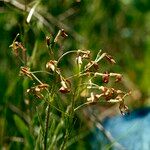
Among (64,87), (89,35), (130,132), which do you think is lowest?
(130,132)

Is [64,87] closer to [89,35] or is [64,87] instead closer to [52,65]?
[52,65]

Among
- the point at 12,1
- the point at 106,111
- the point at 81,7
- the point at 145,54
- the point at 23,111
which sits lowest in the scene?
the point at 106,111

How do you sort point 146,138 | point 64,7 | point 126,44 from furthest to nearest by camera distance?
point 126,44 < point 64,7 < point 146,138

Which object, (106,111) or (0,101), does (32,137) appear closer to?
(0,101)

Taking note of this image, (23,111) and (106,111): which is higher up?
(23,111)

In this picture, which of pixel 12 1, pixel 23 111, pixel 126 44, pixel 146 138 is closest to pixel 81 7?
pixel 126 44

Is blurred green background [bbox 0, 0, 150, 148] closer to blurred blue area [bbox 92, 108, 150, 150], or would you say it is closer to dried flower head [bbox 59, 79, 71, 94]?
blurred blue area [bbox 92, 108, 150, 150]

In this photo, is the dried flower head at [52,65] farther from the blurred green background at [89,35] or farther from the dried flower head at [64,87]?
the blurred green background at [89,35]

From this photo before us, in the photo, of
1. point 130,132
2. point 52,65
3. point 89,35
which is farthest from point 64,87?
point 89,35
